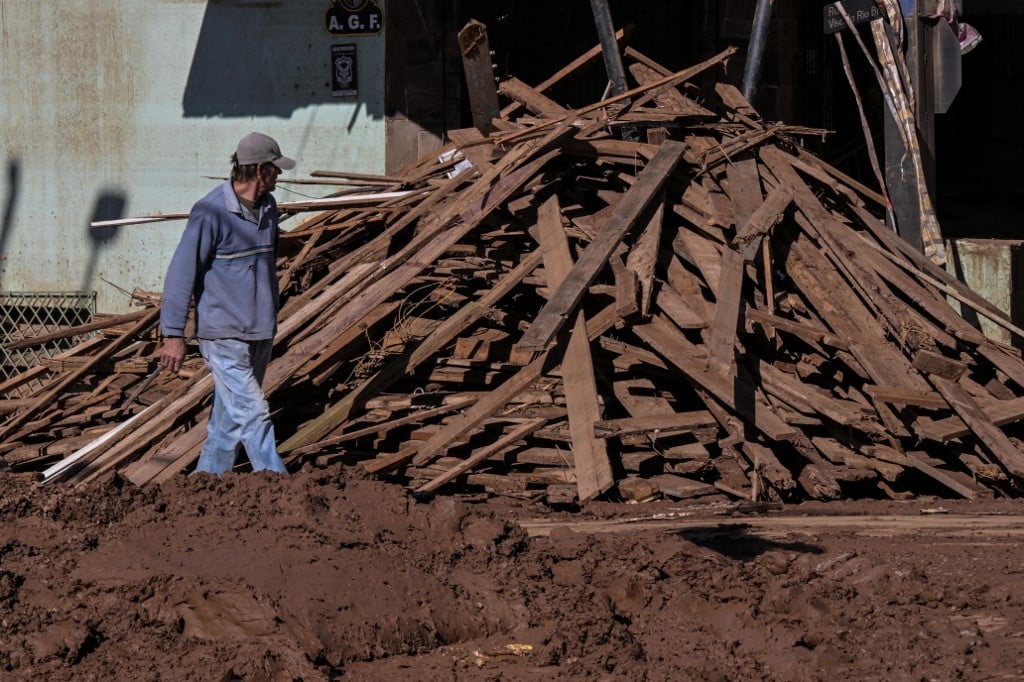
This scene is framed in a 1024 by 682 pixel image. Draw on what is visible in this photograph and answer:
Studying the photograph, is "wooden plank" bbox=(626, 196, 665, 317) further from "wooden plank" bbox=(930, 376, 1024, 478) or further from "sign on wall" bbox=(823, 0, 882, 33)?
"sign on wall" bbox=(823, 0, 882, 33)

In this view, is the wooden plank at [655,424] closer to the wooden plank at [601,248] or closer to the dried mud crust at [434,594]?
the wooden plank at [601,248]

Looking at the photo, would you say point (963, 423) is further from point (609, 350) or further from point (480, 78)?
point (480, 78)

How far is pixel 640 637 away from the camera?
5.34 meters

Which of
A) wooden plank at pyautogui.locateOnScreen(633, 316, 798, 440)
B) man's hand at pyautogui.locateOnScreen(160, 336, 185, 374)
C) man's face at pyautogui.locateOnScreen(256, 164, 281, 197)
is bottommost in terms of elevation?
wooden plank at pyautogui.locateOnScreen(633, 316, 798, 440)

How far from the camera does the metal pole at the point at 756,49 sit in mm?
10125

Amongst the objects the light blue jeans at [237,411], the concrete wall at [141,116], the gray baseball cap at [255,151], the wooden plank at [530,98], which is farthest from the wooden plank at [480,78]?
the light blue jeans at [237,411]

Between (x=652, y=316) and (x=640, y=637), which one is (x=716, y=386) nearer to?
(x=652, y=316)

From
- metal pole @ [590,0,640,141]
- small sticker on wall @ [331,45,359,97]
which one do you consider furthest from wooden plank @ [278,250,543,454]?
small sticker on wall @ [331,45,359,97]

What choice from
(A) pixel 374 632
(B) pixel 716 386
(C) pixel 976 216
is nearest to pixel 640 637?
(A) pixel 374 632

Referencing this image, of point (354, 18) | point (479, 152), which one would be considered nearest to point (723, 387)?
point (479, 152)

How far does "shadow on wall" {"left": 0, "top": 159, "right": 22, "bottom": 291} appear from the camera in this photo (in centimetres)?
1187

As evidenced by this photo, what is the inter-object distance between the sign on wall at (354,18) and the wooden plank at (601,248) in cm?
313

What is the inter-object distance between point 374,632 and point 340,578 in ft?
1.05

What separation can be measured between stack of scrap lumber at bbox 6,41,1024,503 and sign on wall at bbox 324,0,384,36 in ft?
6.41
